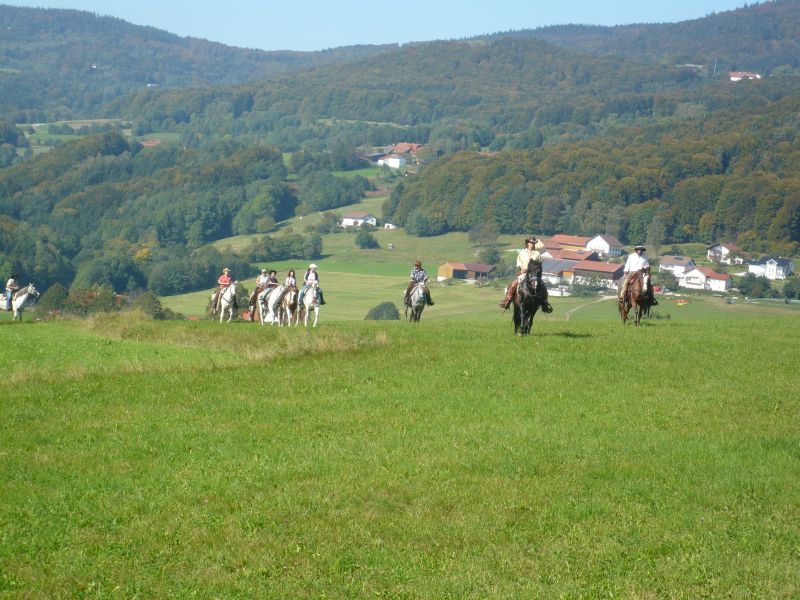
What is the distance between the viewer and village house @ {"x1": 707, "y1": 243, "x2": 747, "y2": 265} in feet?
366

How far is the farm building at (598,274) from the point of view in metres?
94.7

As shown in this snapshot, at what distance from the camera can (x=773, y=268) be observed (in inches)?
3989

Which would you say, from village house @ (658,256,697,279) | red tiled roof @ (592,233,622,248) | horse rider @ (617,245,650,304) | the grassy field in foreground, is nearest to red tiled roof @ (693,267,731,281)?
village house @ (658,256,697,279)

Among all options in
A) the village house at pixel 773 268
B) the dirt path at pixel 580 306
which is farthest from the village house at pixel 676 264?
the dirt path at pixel 580 306

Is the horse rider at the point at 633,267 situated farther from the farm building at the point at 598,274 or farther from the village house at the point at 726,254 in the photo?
the village house at the point at 726,254

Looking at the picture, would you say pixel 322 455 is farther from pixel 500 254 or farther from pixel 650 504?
pixel 500 254

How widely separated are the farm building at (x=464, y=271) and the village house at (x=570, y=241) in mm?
17765

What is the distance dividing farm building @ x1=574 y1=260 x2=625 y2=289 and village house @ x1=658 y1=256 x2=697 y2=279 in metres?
5.74

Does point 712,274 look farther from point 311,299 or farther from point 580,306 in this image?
point 311,299

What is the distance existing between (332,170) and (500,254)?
87672 millimetres

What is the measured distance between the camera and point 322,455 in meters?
15.9

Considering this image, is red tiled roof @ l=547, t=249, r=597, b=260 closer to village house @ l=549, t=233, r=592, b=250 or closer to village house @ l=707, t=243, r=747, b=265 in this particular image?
village house @ l=549, t=233, r=592, b=250

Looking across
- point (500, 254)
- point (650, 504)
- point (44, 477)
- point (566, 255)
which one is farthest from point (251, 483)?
point (500, 254)

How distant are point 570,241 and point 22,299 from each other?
86354 millimetres
